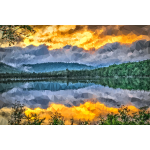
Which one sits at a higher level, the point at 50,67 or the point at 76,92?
the point at 50,67

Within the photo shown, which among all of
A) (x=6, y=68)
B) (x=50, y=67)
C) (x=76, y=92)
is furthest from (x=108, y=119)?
(x=6, y=68)

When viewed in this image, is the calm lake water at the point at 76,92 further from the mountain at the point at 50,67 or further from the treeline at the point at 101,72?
the mountain at the point at 50,67

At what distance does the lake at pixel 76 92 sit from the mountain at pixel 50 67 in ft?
1.65

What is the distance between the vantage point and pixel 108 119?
438cm

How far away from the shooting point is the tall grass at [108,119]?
424cm

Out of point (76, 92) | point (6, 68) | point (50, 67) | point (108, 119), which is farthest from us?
point (76, 92)

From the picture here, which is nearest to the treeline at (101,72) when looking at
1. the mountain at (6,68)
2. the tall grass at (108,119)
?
the mountain at (6,68)

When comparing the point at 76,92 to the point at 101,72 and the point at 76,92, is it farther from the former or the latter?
the point at 101,72

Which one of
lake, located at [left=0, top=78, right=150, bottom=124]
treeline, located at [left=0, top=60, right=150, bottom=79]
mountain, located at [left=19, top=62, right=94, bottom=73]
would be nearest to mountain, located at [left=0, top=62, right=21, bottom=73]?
treeline, located at [left=0, top=60, right=150, bottom=79]

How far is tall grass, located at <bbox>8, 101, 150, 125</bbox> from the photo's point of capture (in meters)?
4.24

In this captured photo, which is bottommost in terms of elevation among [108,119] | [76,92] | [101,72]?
[108,119]

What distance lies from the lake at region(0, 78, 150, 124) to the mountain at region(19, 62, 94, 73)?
503 millimetres
